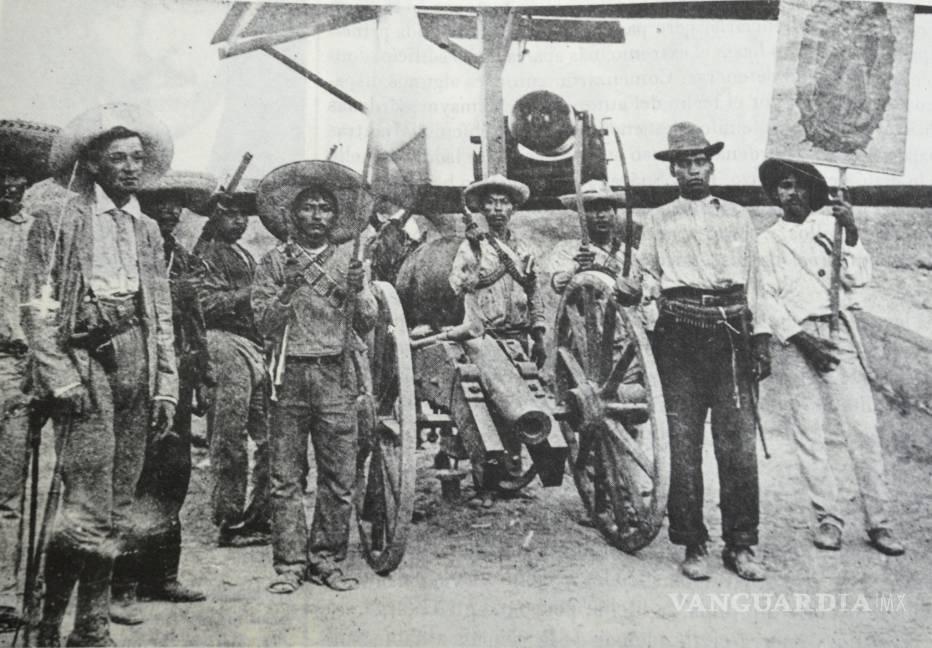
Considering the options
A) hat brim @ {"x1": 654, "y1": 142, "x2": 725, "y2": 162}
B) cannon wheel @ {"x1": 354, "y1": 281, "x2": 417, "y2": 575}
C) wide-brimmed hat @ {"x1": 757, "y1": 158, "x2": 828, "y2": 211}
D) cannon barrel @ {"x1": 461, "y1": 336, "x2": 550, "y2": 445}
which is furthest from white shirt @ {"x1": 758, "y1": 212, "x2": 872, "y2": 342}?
cannon wheel @ {"x1": 354, "y1": 281, "x2": 417, "y2": 575}

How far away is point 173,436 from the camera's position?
3.48 m

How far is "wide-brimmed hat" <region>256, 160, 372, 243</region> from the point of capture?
354cm

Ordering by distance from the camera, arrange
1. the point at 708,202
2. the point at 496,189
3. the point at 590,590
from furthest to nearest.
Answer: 1. the point at 496,189
2. the point at 708,202
3. the point at 590,590

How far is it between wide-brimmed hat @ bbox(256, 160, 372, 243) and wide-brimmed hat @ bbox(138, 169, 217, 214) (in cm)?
37

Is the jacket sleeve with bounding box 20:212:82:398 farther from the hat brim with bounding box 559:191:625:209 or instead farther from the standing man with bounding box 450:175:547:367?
the hat brim with bounding box 559:191:625:209

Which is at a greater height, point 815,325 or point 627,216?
point 627,216

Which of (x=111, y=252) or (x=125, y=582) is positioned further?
(x=125, y=582)

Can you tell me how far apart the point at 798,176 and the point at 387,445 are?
2.49 meters

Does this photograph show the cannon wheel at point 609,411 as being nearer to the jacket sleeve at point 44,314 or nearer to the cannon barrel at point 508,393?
the cannon barrel at point 508,393

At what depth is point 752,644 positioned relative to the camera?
3355mm

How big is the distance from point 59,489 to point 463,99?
2.59m

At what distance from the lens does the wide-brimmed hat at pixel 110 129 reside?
3145mm

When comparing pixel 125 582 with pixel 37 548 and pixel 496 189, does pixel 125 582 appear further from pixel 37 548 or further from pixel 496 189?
pixel 496 189

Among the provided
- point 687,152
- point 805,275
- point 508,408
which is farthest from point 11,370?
point 805,275
